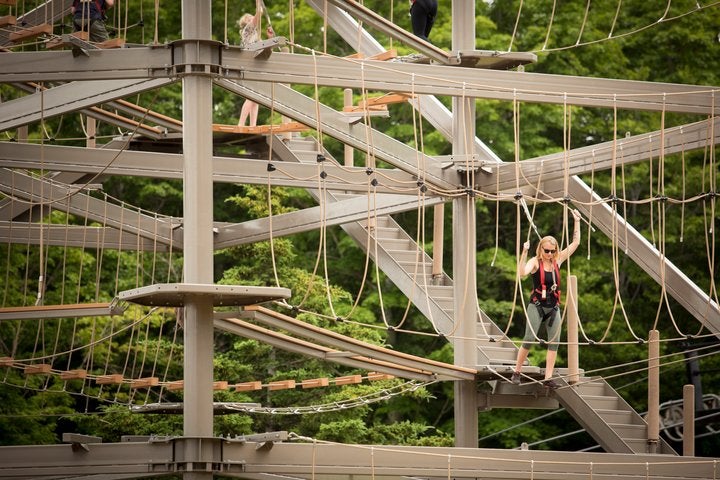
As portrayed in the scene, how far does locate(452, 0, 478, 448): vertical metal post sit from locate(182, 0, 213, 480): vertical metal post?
151 inches

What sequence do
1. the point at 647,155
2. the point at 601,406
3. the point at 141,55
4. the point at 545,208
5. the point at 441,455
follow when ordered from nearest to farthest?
1. the point at 141,55
2. the point at 441,455
3. the point at 647,155
4. the point at 601,406
5. the point at 545,208

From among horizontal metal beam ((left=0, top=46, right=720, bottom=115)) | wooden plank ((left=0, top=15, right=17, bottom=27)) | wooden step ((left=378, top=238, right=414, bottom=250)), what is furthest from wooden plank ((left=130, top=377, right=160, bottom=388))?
horizontal metal beam ((left=0, top=46, right=720, bottom=115))

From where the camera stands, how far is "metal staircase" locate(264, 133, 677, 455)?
61.2ft

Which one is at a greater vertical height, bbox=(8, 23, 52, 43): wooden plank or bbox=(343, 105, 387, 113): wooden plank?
bbox=(8, 23, 52, 43): wooden plank

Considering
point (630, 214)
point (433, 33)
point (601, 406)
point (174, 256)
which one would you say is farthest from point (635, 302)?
point (601, 406)

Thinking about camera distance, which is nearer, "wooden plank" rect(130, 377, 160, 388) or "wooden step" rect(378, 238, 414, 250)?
"wooden plank" rect(130, 377, 160, 388)

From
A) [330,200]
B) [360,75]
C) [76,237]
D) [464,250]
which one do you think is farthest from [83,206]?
[360,75]

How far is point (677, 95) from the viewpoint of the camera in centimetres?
1697

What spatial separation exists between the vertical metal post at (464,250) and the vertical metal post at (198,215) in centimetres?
385

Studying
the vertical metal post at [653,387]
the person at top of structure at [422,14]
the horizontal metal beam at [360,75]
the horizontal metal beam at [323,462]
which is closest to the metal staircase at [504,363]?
the vertical metal post at [653,387]

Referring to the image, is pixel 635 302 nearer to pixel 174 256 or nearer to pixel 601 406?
pixel 174 256

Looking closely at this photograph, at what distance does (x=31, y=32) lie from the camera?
16625mm

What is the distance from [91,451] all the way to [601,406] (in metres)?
6.42

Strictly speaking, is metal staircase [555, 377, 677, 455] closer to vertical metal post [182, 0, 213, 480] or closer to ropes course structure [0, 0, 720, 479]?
ropes course structure [0, 0, 720, 479]
